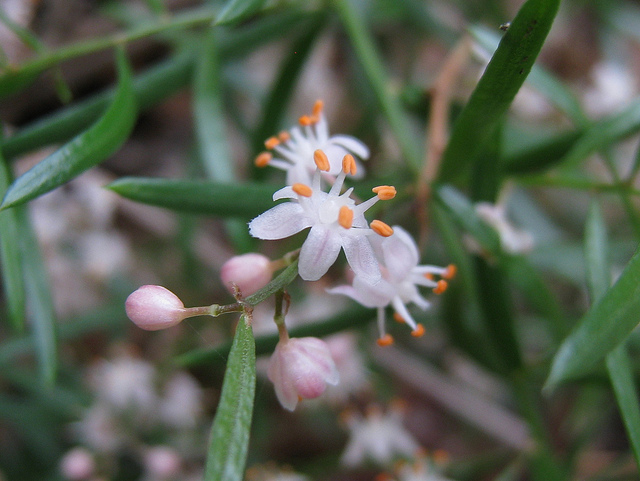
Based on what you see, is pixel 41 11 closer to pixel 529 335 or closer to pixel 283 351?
pixel 283 351

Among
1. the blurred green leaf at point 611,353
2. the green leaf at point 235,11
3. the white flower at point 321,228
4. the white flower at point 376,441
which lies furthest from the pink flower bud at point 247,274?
the white flower at point 376,441

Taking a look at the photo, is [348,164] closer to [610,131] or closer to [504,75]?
[504,75]

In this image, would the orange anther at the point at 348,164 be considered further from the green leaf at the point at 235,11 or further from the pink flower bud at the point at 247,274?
the green leaf at the point at 235,11

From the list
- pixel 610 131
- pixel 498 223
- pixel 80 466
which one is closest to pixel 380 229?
pixel 498 223

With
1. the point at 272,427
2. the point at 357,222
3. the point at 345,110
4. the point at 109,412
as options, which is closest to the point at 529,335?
the point at 272,427

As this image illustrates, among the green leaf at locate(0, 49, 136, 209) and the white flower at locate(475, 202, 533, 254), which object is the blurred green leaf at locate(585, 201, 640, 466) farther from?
the green leaf at locate(0, 49, 136, 209)
